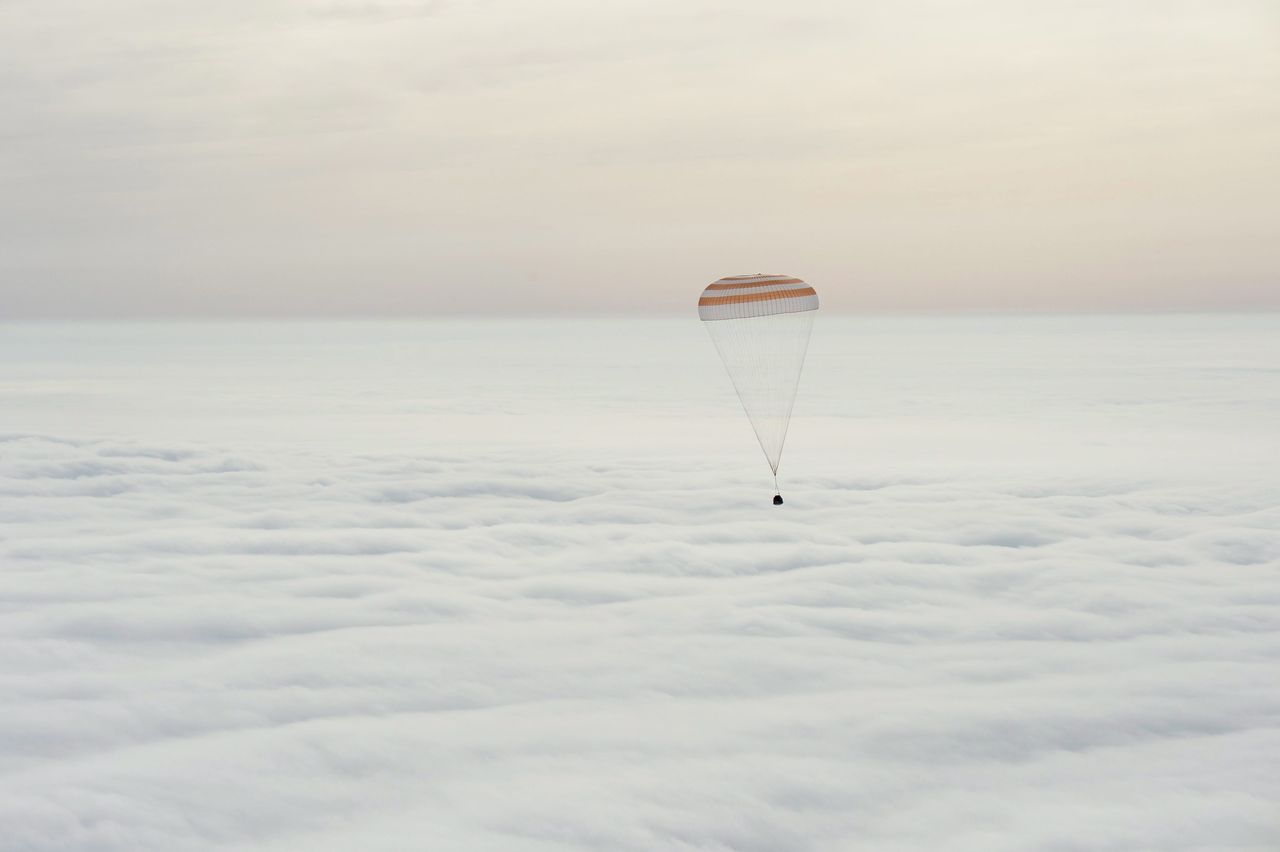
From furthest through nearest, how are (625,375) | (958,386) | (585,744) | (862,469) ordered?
(625,375)
(958,386)
(862,469)
(585,744)

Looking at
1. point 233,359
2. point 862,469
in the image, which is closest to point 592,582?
point 862,469

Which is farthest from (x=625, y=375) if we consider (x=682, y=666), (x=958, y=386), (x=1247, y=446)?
(x=682, y=666)

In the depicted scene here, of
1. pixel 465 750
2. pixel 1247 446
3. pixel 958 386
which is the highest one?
pixel 958 386

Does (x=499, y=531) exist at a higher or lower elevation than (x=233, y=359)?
lower

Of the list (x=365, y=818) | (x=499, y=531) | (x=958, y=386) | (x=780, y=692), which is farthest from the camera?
(x=958, y=386)

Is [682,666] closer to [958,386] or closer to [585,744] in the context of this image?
[585,744]

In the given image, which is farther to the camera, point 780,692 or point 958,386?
point 958,386
